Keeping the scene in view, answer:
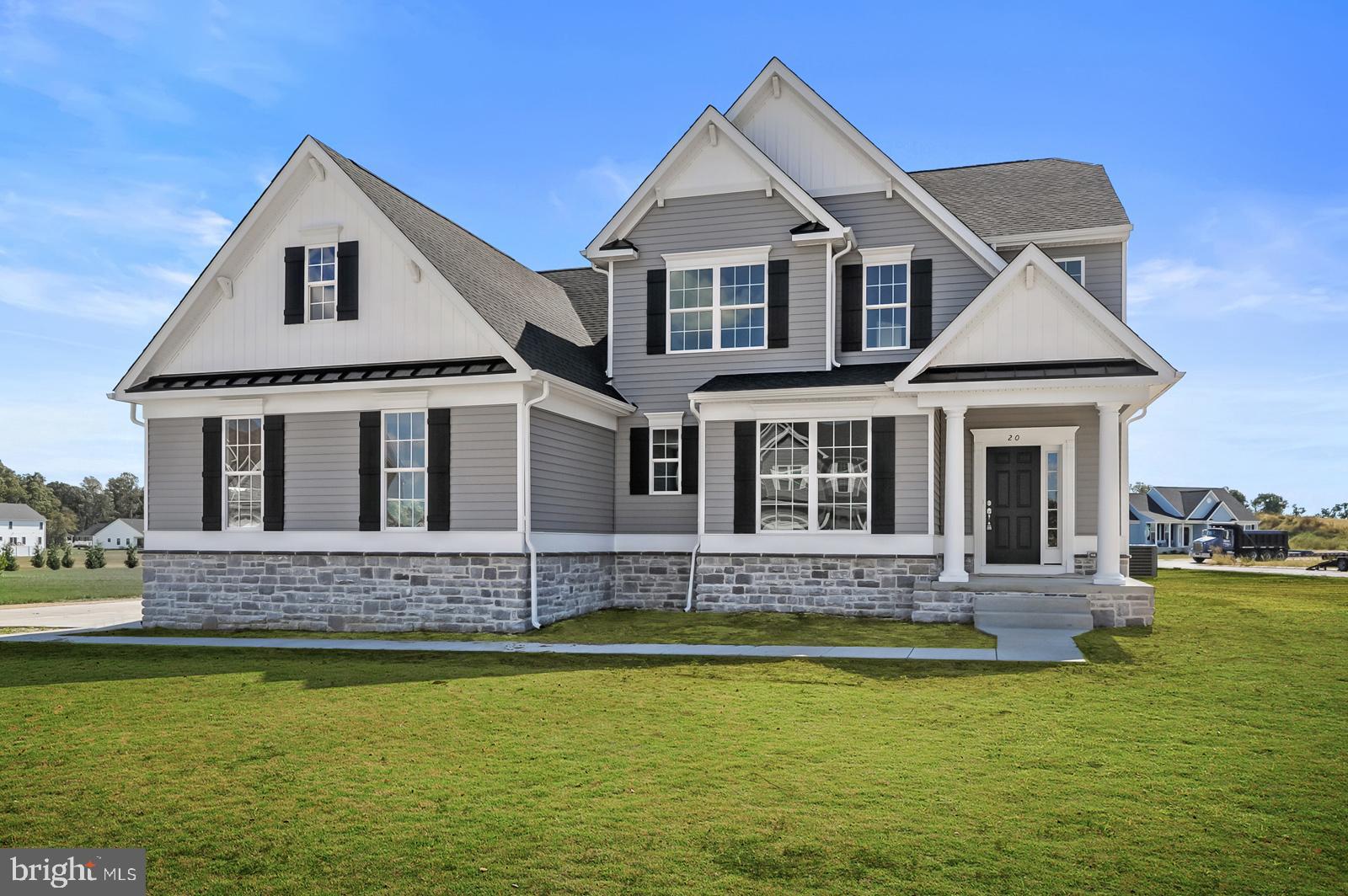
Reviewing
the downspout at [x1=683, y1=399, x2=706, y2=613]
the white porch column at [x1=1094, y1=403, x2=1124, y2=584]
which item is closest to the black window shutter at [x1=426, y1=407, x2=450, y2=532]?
the downspout at [x1=683, y1=399, x2=706, y2=613]

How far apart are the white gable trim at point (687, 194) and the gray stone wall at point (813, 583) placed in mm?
5831

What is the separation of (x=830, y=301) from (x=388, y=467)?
27.5 feet

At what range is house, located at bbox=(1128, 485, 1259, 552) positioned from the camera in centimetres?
7269

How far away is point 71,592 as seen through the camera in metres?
29.1

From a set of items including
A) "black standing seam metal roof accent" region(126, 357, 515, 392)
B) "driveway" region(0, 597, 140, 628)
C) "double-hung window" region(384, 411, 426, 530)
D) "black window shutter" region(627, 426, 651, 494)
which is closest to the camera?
"black standing seam metal roof accent" region(126, 357, 515, 392)

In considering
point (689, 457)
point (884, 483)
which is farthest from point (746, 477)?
point (884, 483)

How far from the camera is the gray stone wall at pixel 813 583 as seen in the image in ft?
57.5

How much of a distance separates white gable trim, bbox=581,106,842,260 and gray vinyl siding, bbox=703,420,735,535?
151 inches

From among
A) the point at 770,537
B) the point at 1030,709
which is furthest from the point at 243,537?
the point at 1030,709

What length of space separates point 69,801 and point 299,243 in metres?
13.1

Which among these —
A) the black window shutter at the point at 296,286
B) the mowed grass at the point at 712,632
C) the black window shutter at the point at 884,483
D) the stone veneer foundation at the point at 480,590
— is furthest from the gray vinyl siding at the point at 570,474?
the black window shutter at the point at 884,483

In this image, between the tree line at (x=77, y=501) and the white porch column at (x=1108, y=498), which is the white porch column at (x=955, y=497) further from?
the tree line at (x=77, y=501)

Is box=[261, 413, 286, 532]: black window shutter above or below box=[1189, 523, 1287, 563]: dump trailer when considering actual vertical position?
above

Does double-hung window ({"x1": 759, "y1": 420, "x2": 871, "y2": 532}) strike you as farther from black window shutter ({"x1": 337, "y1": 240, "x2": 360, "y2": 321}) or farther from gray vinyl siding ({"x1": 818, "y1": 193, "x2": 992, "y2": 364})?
black window shutter ({"x1": 337, "y1": 240, "x2": 360, "y2": 321})
